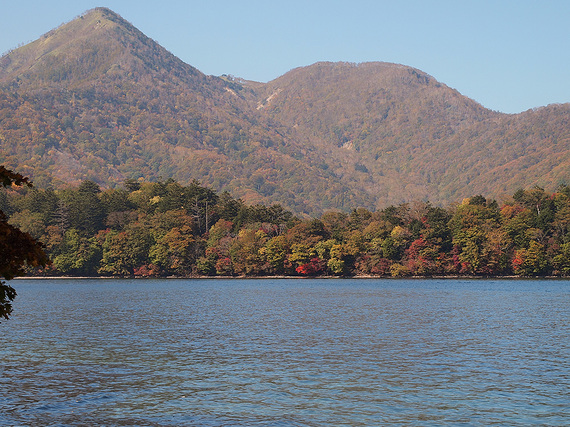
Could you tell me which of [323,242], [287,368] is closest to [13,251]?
[287,368]

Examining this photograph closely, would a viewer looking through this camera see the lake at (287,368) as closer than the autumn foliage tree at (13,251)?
No

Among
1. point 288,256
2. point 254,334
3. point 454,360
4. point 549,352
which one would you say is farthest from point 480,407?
point 288,256

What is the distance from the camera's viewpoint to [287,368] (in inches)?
1454

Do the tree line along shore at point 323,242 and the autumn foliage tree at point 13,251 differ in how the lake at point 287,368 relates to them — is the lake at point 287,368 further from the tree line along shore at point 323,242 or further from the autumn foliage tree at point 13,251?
the tree line along shore at point 323,242

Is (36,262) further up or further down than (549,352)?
further up

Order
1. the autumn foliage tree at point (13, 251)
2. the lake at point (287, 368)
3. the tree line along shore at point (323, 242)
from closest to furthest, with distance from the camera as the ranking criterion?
the autumn foliage tree at point (13, 251) → the lake at point (287, 368) → the tree line along shore at point (323, 242)

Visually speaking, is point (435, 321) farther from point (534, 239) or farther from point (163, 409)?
point (534, 239)

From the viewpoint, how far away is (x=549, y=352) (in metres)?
42.7

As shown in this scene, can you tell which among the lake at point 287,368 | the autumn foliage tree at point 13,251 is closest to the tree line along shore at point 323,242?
the lake at point 287,368

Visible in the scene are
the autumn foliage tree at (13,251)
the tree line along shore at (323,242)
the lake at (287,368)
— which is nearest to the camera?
the autumn foliage tree at (13,251)

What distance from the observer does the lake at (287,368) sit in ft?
88.0

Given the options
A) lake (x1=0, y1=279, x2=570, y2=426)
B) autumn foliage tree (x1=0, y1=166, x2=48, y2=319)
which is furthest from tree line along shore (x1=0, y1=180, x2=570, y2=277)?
autumn foliage tree (x1=0, y1=166, x2=48, y2=319)

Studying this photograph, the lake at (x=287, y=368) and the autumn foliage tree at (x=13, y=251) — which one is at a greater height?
the autumn foliage tree at (x=13, y=251)

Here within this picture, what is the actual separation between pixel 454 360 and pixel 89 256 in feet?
527
